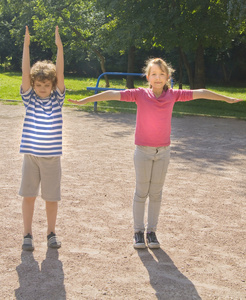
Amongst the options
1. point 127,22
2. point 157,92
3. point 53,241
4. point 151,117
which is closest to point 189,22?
point 127,22

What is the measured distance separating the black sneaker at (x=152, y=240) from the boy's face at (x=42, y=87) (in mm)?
1430

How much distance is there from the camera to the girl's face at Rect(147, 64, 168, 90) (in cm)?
395

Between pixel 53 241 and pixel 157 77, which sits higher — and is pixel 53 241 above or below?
below

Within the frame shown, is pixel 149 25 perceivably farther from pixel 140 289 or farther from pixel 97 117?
pixel 140 289

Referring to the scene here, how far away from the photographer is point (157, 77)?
394cm

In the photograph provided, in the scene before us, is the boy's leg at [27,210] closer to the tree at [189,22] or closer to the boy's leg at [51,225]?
the boy's leg at [51,225]

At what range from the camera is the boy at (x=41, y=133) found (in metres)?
Answer: 3.79

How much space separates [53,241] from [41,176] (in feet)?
1.75

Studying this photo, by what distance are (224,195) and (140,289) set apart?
2658 mm

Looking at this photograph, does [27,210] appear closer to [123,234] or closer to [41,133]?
[41,133]

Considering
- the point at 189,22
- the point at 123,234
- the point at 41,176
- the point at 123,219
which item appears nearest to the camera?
the point at 41,176

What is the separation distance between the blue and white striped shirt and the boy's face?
2.2 inches

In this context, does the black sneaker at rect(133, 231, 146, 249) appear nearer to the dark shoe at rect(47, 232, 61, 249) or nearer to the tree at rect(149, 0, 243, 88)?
the dark shoe at rect(47, 232, 61, 249)

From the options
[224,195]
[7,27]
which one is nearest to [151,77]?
[224,195]
